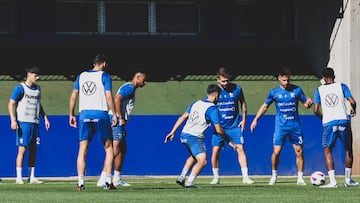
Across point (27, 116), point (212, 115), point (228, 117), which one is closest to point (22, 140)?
point (27, 116)

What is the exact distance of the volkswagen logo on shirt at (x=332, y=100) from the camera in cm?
1917

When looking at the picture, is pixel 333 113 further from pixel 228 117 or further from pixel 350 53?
pixel 350 53

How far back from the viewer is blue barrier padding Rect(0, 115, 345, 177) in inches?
1024

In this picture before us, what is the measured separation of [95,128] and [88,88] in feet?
2.08

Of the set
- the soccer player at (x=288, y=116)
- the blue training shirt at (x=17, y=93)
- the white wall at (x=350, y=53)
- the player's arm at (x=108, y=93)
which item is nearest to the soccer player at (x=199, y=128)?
the player's arm at (x=108, y=93)

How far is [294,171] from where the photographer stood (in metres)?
27.1

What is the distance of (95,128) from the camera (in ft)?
56.4

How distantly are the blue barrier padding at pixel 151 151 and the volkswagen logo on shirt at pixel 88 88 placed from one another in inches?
346

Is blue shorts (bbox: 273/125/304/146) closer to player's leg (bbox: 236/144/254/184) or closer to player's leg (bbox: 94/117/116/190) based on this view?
player's leg (bbox: 236/144/254/184)

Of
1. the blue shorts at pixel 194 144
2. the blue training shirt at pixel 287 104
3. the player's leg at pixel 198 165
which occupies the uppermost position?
the blue training shirt at pixel 287 104

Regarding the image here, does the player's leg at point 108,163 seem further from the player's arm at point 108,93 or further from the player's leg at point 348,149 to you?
the player's leg at point 348,149

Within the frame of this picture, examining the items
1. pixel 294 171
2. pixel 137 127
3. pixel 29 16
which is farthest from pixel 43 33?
pixel 294 171

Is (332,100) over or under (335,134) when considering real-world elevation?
over

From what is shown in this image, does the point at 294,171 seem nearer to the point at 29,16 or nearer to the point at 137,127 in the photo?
the point at 137,127
